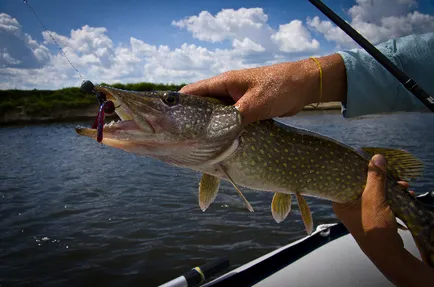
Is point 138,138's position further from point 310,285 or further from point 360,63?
point 310,285

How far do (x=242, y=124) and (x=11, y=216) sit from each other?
7.93 meters

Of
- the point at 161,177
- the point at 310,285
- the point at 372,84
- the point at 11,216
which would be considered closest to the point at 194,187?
the point at 161,177

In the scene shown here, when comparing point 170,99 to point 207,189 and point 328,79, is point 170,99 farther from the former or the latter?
point 328,79

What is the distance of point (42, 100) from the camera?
155 feet

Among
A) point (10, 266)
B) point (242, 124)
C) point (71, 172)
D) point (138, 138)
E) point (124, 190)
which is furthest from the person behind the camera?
point (71, 172)

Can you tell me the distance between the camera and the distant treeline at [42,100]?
42.2 metres

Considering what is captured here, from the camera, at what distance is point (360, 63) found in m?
2.30

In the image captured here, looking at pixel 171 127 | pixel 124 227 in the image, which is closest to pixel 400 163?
pixel 171 127

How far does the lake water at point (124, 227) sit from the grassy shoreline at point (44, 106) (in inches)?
1266

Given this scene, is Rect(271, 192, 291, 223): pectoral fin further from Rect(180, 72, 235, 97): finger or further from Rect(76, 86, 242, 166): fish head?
Rect(180, 72, 235, 97): finger

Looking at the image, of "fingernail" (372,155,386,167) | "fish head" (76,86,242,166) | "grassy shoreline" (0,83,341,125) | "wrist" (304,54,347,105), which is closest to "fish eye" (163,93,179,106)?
"fish head" (76,86,242,166)

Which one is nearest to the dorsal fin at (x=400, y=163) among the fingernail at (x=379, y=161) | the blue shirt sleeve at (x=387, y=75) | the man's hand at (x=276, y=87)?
the fingernail at (x=379, y=161)

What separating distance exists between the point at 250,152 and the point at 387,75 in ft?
3.58

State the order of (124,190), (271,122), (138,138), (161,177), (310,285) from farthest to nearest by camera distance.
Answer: (161,177) → (124,190) → (310,285) → (271,122) → (138,138)
